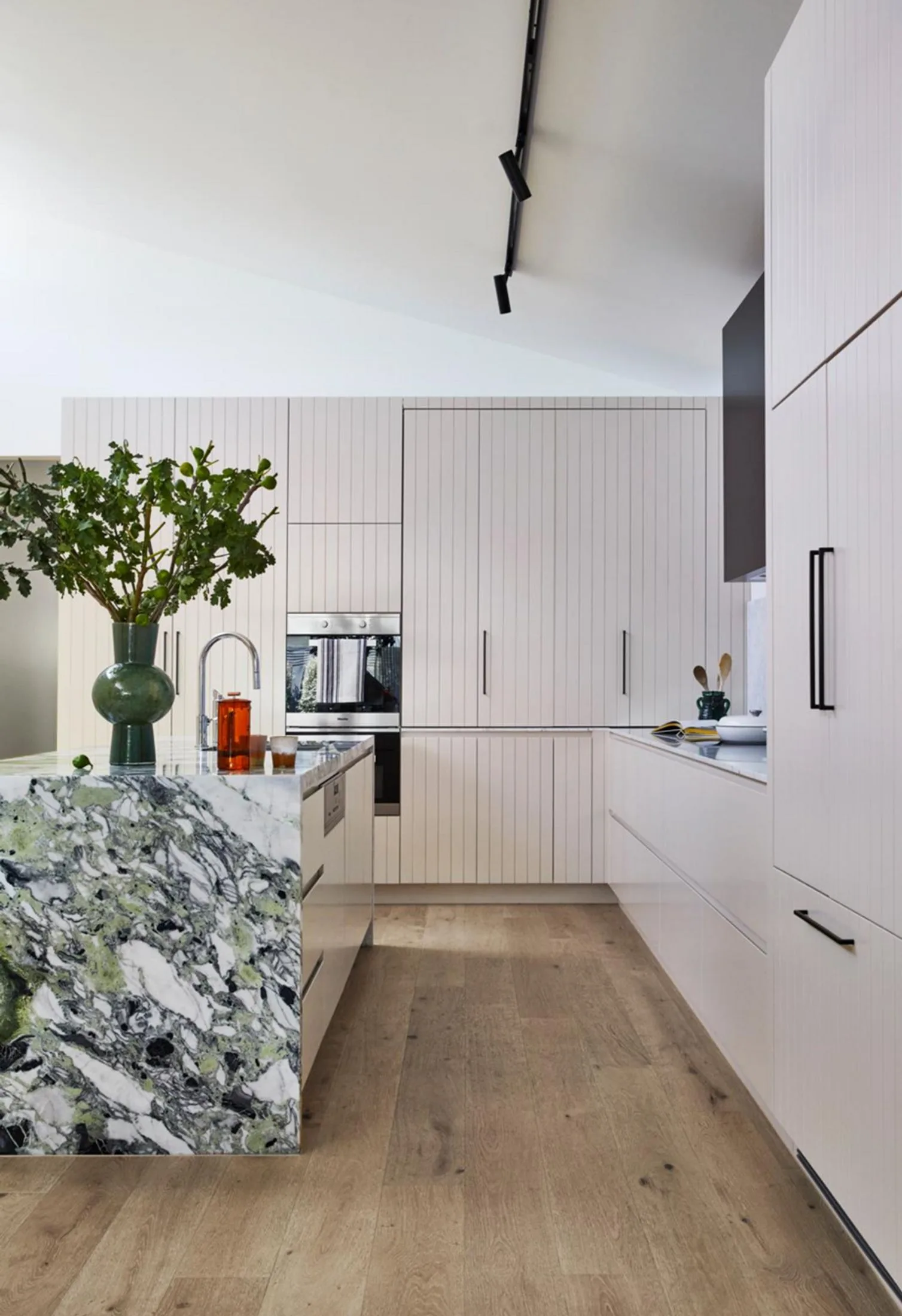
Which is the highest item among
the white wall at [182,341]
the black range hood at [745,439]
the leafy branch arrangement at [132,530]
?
the white wall at [182,341]

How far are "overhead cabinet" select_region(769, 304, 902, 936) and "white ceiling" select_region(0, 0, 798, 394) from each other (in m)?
1.30

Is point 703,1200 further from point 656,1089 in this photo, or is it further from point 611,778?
point 611,778

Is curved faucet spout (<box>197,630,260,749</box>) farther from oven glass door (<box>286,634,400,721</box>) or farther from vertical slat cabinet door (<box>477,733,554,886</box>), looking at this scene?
vertical slat cabinet door (<box>477,733,554,886</box>)

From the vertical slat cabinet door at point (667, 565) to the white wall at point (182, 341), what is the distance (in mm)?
1020

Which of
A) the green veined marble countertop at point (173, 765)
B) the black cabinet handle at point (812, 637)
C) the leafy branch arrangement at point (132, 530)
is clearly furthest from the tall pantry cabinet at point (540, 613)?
the black cabinet handle at point (812, 637)

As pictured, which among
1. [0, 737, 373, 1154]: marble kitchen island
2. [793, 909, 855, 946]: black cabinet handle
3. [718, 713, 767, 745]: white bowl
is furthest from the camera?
[718, 713, 767, 745]: white bowl

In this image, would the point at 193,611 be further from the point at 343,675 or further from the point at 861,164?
the point at 861,164

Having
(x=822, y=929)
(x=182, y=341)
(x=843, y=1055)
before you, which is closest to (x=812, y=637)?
(x=822, y=929)

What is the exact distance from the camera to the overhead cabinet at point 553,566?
194 inches

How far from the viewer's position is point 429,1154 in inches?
90.2

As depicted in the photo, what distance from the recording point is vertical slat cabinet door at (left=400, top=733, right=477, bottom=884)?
490 centimetres

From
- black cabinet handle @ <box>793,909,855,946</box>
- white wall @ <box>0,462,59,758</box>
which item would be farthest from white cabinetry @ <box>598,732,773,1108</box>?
white wall @ <box>0,462,59,758</box>

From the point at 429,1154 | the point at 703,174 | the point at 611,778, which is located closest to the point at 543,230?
the point at 703,174

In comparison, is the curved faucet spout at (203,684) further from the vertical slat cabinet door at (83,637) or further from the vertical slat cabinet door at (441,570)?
the vertical slat cabinet door at (83,637)
